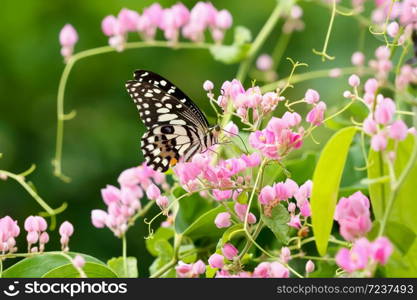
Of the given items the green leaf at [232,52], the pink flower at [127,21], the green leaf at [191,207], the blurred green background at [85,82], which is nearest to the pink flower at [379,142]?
the green leaf at [191,207]

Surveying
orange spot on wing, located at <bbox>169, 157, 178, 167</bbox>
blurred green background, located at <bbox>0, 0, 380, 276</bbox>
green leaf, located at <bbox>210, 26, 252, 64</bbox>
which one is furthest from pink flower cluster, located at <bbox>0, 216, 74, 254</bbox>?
blurred green background, located at <bbox>0, 0, 380, 276</bbox>

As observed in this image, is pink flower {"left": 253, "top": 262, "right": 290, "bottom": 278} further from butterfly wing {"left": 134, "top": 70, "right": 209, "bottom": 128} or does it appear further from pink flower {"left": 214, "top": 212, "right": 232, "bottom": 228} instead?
butterfly wing {"left": 134, "top": 70, "right": 209, "bottom": 128}

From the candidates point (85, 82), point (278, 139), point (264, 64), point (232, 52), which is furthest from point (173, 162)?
point (85, 82)

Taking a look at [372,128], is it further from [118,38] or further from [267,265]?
[118,38]

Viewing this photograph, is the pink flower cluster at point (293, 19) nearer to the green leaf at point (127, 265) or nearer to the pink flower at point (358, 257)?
the green leaf at point (127, 265)

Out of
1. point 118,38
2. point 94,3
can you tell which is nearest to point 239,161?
point 118,38

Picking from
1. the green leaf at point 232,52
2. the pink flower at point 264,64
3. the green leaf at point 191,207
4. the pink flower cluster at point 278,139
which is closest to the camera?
the pink flower cluster at point 278,139

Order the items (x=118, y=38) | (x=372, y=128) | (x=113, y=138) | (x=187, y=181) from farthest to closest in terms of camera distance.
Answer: (x=113, y=138) < (x=118, y=38) < (x=187, y=181) < (x=372, y=128)
